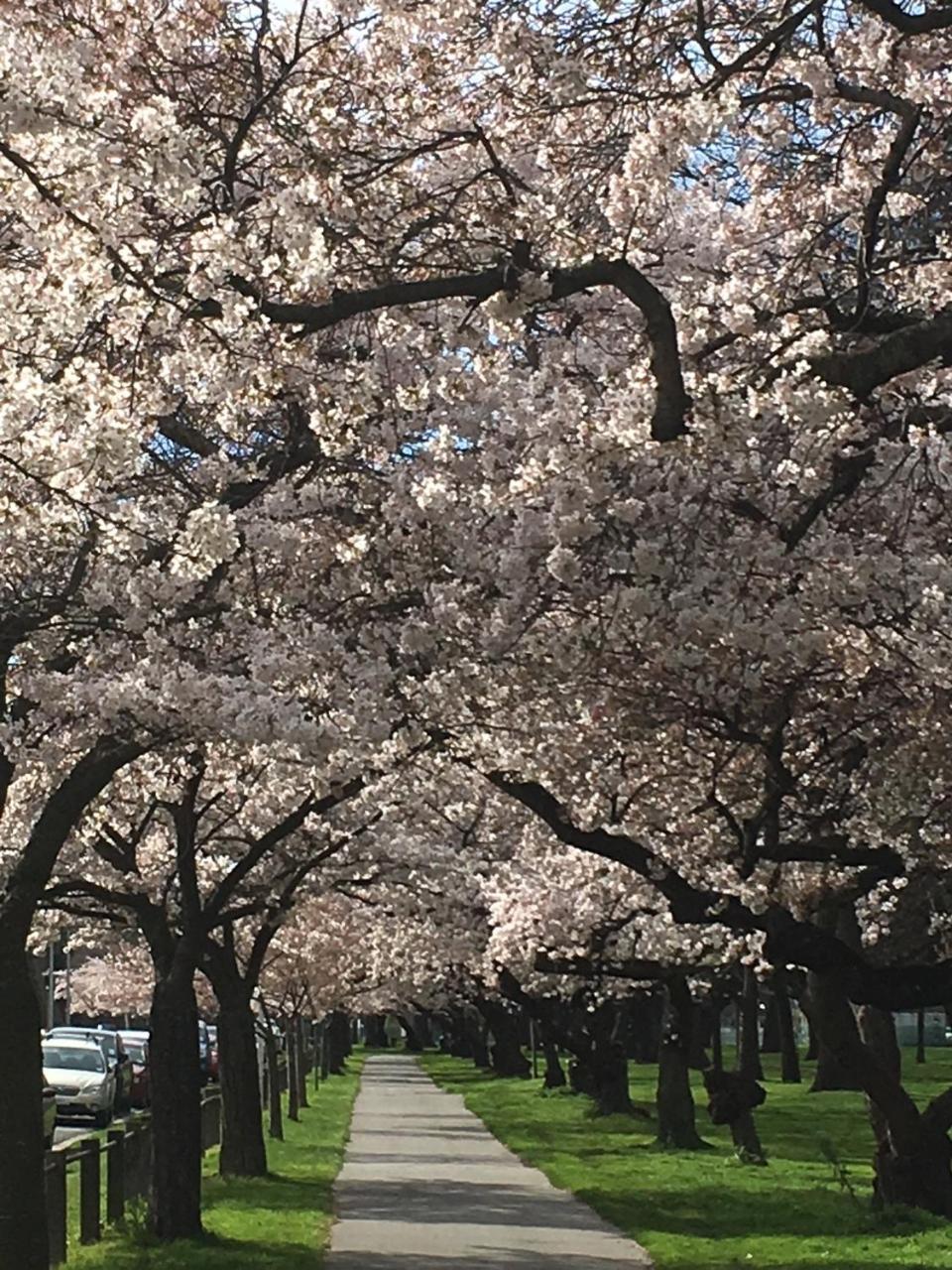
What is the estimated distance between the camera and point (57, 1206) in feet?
46.1

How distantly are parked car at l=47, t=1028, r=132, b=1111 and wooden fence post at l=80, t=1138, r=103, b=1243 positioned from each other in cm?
2268

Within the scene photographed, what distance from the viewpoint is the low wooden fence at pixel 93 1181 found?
14000 millimetres

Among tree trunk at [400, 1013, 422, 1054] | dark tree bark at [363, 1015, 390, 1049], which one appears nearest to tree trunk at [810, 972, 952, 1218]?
tree trunk at [400, 1013, 422, 1054]

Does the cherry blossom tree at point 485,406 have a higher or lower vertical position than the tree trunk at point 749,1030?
higher

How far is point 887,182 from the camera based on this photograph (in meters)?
8.24

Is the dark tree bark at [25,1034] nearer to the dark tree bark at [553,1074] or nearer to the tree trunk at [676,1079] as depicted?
the tree trunk at [676,1079]

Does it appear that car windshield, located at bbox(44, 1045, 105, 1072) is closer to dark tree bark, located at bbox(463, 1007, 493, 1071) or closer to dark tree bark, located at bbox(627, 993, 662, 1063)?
dark tree bark, located at bbox(627, 993, 662, 1063)

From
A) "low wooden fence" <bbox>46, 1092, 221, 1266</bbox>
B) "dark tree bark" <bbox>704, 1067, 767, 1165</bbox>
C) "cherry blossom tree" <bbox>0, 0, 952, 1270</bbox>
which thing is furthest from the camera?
"dark tree bark" <bbox>704, 1067, 767, 1165</bbox>

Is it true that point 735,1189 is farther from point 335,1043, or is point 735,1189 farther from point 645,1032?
point 335,1043

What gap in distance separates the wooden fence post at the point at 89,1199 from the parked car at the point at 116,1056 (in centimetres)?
2268

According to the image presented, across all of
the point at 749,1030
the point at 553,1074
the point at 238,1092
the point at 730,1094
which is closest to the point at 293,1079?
the point at 749,1030

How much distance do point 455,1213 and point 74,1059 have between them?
20.8m

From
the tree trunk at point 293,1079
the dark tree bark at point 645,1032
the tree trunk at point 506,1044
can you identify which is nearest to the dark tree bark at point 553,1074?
the dark tree bark at point 645,1032

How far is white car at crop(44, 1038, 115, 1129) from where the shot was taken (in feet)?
117
